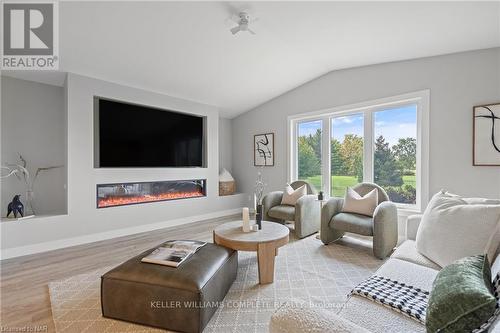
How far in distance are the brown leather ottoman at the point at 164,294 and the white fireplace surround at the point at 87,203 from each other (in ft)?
6.75

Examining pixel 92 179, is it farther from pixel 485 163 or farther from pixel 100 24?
pixel 485 163

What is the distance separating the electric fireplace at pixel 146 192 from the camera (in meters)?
3.74

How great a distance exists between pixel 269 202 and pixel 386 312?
2.87 m

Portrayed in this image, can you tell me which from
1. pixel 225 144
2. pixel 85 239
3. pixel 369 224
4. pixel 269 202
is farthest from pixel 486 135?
pixel 85 239

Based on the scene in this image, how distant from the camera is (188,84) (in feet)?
13.2

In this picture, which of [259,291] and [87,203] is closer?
[259,291]

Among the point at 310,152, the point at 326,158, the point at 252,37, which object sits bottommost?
the point at 326,158

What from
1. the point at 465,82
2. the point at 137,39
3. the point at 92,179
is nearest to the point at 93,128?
the point at 92,179

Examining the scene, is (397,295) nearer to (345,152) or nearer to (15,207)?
(345,152)

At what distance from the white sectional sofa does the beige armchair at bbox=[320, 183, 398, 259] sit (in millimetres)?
936

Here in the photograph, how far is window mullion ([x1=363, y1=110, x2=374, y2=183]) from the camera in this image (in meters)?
3.87

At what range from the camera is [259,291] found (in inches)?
85.2

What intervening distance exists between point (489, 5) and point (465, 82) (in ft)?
3.45

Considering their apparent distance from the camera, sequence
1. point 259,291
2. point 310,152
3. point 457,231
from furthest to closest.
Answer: point 310,152 → point 259,291 → point 457,231
